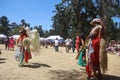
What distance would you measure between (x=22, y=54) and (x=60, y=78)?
3405 millimetres

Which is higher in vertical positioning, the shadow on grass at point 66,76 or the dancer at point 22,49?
the dancer at point 22,49

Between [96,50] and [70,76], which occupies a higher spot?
[96,50]

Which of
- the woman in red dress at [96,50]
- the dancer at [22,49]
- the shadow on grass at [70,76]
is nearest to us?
the woman in red dress at [96,50]

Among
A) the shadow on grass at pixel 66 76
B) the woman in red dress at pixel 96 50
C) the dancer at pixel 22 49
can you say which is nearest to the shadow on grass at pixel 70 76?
the shadow on grass at pixel 66 76

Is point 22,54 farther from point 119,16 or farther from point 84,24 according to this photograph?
point 84,24

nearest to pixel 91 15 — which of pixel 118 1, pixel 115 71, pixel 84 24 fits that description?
pixel 84 24

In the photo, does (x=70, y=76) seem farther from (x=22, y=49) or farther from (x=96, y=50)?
(x=22, y=49)

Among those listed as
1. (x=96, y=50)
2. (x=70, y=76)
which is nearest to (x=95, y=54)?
(x=96, y=50)

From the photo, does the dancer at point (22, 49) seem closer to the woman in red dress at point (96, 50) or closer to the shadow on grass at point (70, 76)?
the shadow on grass at point (70, 76)

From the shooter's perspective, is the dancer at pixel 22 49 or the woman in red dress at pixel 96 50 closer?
the woman in red dress at pixel 96 50

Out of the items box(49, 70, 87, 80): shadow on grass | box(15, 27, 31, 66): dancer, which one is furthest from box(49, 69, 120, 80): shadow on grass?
box(15, 27, 31, 66): dancer

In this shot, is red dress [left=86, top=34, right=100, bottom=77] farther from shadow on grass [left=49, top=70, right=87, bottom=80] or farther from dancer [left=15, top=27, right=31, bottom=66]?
dancer [left=15, top=27, right=31, bottom=66]

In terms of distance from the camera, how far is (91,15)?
57.4 meters

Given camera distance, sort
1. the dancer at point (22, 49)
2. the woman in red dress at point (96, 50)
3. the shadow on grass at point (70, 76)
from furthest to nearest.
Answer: the dancer at point (22, 49), the shadow on grass at point (70, 76), the woman in red dress at point (96, 50)
